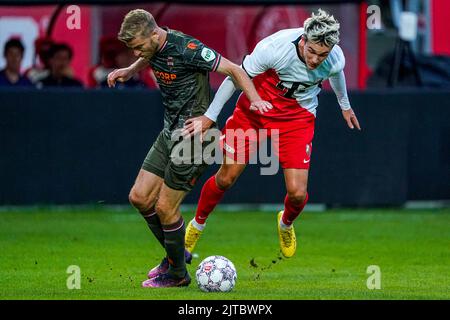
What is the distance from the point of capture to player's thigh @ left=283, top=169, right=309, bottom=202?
433 inches

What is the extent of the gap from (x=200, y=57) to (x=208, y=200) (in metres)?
1.91

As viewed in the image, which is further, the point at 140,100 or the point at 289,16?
the point at 289,16

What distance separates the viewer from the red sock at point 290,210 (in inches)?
439

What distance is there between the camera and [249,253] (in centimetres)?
1273

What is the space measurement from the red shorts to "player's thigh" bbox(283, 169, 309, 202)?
0.16 ft

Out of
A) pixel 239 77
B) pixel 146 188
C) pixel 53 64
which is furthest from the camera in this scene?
pixel 53 64

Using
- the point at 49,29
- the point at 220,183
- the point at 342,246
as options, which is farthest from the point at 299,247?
the point at 49,29

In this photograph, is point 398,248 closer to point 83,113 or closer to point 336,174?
point 336,174

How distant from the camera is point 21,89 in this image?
15836 mm

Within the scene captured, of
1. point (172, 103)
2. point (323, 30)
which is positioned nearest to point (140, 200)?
point (172, 103)

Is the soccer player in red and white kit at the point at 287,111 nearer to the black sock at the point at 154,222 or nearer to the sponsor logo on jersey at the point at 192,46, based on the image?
the black sock at the point at 154,222

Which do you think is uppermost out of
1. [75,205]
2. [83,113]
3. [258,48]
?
[258,48]

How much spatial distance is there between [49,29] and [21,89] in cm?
180

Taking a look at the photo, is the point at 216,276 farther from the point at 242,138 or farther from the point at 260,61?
the point at 260,61
